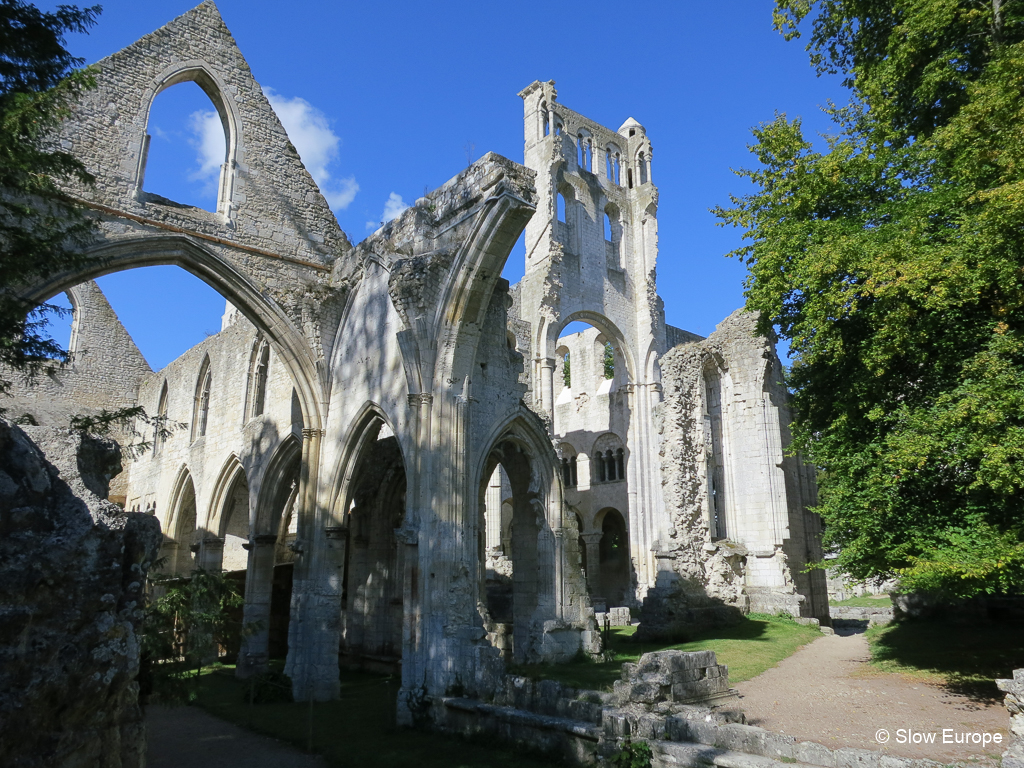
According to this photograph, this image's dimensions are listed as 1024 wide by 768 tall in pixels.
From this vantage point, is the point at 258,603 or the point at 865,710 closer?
the point at 865,710

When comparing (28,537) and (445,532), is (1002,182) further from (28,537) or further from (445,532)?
(28,537)

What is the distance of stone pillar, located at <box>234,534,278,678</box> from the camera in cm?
1368

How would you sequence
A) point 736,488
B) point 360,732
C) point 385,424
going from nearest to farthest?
point 360,732 → point 385,424 → point 736,488

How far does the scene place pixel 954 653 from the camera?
35.6 ft

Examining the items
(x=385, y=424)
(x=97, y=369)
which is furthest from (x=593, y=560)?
(x=97, y=369)

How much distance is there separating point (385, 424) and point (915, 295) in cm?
959

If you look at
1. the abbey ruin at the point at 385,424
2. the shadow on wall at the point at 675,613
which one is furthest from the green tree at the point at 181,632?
the shadow on wall at the point at 675,613

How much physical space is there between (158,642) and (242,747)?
335cm

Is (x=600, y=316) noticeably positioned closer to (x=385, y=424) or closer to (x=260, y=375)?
(x=260, y=375)

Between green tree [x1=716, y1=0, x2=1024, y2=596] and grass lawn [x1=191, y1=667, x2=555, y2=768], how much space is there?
461cm

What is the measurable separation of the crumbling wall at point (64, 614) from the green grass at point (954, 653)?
866 cm

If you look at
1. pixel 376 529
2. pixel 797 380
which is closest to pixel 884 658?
pixel 797 380

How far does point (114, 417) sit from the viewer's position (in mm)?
8352

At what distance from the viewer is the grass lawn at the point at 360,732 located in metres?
7.05
